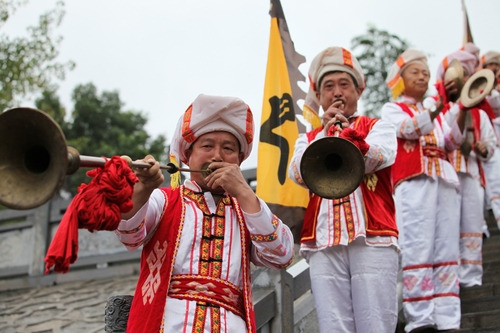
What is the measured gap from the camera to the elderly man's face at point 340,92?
4551mm

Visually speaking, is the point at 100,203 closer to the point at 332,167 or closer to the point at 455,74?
the point at 332,167

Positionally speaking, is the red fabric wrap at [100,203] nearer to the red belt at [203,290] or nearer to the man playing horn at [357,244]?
the red belt at [203,290]

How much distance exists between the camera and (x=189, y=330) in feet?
10.0

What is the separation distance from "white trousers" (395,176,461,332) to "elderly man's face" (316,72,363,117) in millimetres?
1441

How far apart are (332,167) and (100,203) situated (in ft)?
5.74

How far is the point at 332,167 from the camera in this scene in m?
3.97

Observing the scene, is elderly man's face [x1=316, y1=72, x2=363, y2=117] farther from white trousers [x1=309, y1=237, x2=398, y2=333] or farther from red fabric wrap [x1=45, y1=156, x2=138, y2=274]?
red fabric wrap [x1=45, y1=156, x2=138, y2=274]

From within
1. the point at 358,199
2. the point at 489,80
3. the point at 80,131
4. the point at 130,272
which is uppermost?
the point at 80,131

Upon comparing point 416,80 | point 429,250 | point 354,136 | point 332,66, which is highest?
point 416,80

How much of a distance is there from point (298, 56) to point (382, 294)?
8.48 ft

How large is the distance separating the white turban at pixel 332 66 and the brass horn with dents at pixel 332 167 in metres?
0.89

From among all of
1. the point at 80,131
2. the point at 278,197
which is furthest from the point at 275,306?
the point at 80,131

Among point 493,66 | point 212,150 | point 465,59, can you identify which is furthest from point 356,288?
point 493,66

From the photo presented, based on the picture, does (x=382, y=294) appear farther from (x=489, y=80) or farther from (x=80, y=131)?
(x=80, y=131)
